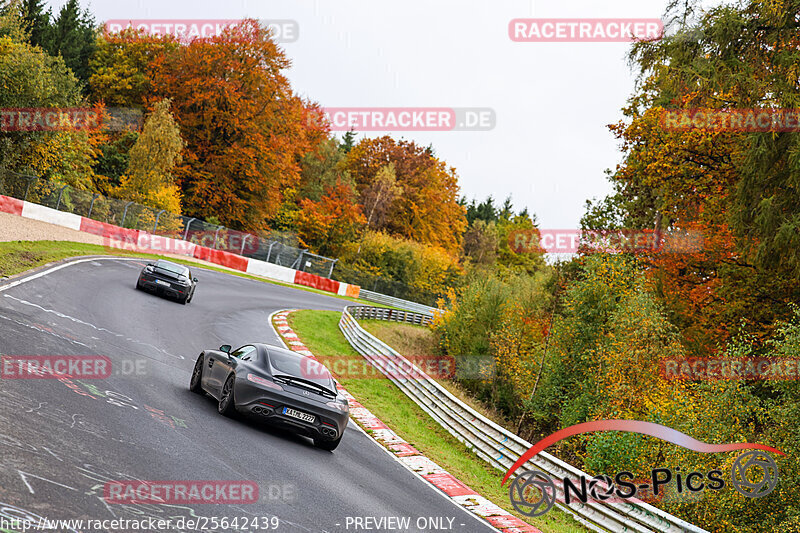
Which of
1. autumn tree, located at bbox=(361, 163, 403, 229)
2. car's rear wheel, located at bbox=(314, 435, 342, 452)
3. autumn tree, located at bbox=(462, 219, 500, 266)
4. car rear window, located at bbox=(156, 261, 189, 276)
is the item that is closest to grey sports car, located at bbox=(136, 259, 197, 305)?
car rear window, located at bbox=(156, 261, 189, 276)

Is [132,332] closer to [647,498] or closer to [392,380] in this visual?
[392,380]

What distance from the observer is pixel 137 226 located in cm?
3681

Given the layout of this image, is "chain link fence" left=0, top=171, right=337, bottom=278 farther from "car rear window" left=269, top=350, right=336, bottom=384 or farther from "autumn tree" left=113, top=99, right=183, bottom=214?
"car rear window" left=269, top=350, right=336, bottom=384

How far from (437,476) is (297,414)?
111 inches

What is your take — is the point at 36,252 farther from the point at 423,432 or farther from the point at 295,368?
the point at 295,368

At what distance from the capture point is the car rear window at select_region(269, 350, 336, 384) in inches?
407

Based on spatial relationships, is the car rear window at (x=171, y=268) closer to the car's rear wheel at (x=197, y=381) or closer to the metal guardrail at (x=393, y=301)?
the car's rear wheel at (x=197, y=381)

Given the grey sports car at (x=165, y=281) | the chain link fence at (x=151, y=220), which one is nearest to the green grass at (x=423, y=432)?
the grey sports car at (x=165, y=281)

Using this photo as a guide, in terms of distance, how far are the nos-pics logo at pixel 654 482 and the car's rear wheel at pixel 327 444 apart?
307cm

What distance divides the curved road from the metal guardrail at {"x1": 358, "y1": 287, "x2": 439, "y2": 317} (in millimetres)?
37329

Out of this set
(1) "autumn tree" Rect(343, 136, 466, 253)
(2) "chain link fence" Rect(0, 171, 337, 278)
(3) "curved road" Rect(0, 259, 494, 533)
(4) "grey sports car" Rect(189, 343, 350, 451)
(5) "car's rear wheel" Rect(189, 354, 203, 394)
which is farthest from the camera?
(1) "autumn tree" Rect(343, 136, 466, 253)

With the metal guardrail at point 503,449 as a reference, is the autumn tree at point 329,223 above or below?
above

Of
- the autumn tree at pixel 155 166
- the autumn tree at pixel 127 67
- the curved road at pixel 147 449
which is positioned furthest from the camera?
the autumn tree at pixel 127 67

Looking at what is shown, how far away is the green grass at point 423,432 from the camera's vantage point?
10.8m
